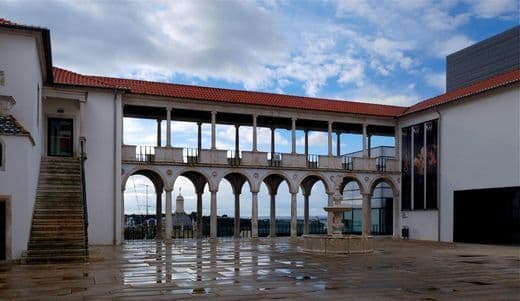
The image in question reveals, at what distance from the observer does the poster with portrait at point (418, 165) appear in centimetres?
3183

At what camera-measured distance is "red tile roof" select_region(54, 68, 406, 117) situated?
1028 inches

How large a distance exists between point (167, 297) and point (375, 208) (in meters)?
35.6

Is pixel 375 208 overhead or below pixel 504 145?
below

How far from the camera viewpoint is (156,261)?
16.4 meters

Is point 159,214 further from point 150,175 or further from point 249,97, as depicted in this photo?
point 249,97

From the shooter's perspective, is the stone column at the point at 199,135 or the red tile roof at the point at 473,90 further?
the stone column at the point at 199,135

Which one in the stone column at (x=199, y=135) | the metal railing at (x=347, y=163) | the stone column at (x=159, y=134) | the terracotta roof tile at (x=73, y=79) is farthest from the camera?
the metal railing at (x=347, y=163)

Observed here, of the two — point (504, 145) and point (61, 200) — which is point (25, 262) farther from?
point (504, 145)

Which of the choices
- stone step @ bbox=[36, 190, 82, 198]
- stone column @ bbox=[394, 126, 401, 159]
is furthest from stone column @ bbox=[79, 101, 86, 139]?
stone column @ bbox=[394, 126, 401, 159]

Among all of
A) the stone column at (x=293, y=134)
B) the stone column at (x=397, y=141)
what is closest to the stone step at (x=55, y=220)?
the stone column at (x=293, y=134)

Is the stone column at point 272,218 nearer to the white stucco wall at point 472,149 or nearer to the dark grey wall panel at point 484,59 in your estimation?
the white stucco wall at point 472,149

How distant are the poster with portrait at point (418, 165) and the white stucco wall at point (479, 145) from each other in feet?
5.70

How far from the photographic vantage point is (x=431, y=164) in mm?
31047

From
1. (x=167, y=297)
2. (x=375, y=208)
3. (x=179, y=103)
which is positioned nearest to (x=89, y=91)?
(x=179, y=103)
